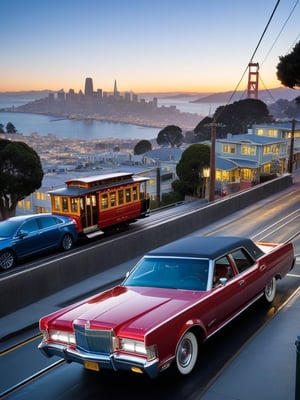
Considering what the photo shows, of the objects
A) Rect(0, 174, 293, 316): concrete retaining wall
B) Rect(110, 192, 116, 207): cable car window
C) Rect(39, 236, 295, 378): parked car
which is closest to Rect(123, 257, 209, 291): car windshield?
Rect(39, 236, 295, 378): parked car

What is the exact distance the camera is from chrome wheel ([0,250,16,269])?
14117 millimetres

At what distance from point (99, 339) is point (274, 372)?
7.43ft

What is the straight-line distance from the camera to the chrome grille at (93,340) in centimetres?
545

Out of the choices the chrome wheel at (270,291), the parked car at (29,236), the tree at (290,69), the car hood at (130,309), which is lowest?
the parked car at (29,236)

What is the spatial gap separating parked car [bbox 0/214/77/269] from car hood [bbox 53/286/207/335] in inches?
330

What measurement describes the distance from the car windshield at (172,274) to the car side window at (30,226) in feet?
27.1

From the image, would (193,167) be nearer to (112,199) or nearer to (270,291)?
(112,199)

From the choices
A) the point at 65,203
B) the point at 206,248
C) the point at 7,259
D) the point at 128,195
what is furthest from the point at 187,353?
the point at 128,195

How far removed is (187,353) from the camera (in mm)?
5941

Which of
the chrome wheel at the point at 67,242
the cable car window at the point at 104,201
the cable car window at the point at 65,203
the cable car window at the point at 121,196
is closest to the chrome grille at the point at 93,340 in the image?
the chrome wheel at the point at 67,242

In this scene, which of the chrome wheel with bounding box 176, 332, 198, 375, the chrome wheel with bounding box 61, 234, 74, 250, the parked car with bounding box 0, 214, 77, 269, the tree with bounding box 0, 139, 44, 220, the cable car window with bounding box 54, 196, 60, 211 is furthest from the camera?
the tree with bounding box 0, 139, 44, 220

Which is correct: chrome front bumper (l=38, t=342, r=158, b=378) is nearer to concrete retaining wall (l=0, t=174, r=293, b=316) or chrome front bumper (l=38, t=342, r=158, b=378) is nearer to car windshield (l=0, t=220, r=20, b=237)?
concrete retaining wall (l=0, t=174, r=293, b=316)

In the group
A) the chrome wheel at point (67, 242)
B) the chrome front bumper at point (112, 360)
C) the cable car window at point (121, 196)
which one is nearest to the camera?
the chrome front bumper at point (112, 360)

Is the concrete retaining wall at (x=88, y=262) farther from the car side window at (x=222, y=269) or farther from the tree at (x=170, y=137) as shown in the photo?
the tree at (x=170, y=137)
